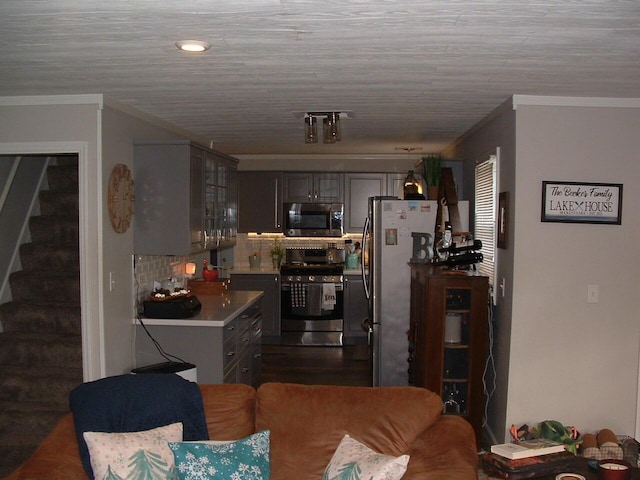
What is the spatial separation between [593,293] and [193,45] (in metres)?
2.99

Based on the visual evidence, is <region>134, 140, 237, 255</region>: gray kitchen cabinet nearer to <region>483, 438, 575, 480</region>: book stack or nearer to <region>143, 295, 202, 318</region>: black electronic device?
<region>143, 295, 202, 318</region>: black electronic device

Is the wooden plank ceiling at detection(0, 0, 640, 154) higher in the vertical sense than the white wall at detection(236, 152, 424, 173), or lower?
higher

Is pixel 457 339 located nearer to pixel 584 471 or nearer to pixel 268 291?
pixel 584 471

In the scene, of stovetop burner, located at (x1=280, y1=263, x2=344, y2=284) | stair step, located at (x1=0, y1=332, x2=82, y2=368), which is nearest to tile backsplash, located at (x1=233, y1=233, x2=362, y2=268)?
stovetop burner, located at (x1=280, y1=263, x2=344, y2=284)

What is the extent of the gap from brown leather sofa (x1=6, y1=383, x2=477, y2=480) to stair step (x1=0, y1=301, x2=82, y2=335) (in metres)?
2.45

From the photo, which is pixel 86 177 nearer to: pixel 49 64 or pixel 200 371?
pixel 49 64

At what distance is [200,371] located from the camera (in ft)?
14.5

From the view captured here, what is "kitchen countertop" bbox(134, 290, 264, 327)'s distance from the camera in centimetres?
438

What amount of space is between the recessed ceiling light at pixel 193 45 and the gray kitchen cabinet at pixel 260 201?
4.81m

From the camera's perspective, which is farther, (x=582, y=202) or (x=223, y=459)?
(x=582, y=202)

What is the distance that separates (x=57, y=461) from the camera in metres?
2.40

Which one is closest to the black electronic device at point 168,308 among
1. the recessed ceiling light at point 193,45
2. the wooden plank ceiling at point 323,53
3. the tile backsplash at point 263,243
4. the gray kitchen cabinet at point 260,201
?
the wooden plank ceiling at point 323,53

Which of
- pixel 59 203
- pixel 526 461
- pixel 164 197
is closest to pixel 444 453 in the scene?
pixel 526 461

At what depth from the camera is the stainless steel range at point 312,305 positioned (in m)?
7.40
